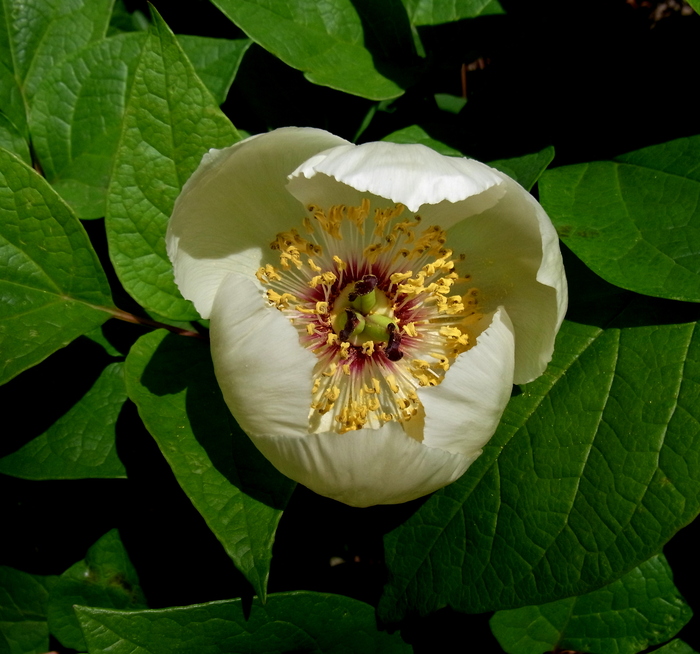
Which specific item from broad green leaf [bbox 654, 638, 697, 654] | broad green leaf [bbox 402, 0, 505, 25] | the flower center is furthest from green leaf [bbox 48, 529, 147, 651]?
broad green leaf [bbox 402, 0, 505, 25]

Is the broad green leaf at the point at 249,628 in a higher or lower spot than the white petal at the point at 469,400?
lower

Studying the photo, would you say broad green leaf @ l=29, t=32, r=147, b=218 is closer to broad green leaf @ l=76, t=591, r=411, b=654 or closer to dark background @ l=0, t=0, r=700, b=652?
dark background @ l=0, t=0, r=700, b=652

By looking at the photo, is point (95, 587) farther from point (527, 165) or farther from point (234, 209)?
point (527, 165)

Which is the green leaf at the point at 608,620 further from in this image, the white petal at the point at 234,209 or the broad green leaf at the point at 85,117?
the broad green leaf at the point at 85,117

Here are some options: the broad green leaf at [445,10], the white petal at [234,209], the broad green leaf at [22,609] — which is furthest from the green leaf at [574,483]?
the broad green leaf at [22,609]

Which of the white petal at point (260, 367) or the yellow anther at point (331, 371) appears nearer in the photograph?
the white petal at point (260, 367)

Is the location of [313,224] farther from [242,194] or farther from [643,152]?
[643,152]

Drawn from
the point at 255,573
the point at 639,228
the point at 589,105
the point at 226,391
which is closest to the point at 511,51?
the point at 589,105
